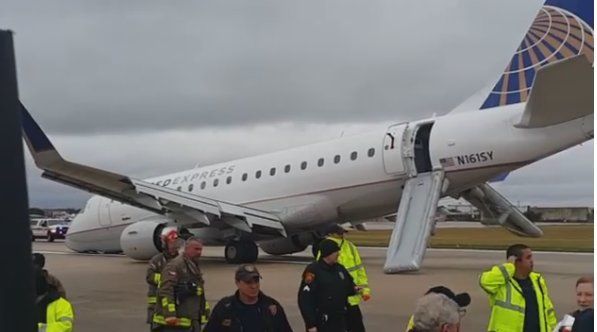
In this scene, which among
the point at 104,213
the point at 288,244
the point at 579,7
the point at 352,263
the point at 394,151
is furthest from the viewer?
the point at 104,213

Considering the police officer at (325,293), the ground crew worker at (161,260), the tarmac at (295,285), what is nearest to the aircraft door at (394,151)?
the tarmac at (295,285)

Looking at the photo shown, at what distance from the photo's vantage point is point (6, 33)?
1532 mm

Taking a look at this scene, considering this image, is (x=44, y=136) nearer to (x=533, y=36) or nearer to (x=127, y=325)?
(x=127, y=325)

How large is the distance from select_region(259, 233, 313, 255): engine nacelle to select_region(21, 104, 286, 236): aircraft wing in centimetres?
166

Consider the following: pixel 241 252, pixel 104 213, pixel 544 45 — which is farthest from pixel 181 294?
pixel 104 213

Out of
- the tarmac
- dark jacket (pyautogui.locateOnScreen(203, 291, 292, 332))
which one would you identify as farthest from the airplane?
dark jacket (pyautogui.locateOnScreen(203, 291, 292, 332))

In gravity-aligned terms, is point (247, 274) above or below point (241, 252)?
below

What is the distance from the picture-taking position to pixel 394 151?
57.8ft

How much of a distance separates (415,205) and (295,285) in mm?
3552

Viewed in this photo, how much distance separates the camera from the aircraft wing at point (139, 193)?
54.6 feet

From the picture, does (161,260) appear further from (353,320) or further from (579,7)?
(579,7)

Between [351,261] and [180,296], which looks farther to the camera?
[351,261]

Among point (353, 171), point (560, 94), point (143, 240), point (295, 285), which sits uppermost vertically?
point (560, 94)

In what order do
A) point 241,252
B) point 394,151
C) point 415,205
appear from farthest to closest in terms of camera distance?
1. point 241,252
2. point 394,151
3. point 415,205
